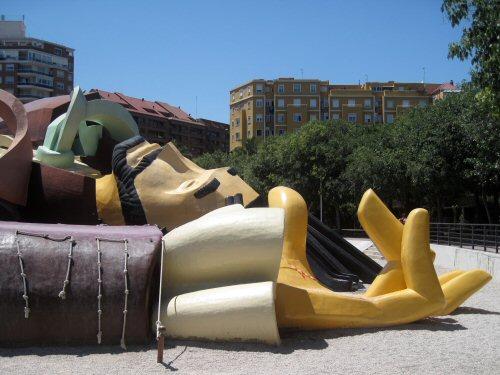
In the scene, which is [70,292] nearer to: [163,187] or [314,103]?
[163,187]

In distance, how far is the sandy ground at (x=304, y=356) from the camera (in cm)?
600

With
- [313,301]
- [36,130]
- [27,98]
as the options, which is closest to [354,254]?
[313,301]

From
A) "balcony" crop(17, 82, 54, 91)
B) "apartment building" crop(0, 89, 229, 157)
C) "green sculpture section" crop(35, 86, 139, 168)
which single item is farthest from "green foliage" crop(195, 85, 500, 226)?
"balcony" crop(17, 82, 54, 91)

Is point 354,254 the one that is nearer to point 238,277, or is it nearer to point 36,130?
point 238,277

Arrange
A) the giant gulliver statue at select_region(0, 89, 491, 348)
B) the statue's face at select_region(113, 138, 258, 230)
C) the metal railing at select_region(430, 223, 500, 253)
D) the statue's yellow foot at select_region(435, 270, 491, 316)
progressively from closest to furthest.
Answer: the giant gulliver statue at select_region(0, 89, 491, 348)
the statue's yellow foot at select_region(435, 270, 491, 316)
the statue's face at select_region(113, 138, 258, 230)
the metal railing at select_region(430, 223, 500, 253)

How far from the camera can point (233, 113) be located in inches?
3452

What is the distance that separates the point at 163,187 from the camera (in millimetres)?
10312

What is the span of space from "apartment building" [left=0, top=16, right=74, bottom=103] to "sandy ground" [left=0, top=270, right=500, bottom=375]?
73.2 metres

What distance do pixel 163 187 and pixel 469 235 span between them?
12.2 metres

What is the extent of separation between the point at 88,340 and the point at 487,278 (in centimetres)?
547

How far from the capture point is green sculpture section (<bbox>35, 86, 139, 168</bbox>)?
11.6 meters

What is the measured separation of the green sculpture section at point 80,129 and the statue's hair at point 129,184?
152cm

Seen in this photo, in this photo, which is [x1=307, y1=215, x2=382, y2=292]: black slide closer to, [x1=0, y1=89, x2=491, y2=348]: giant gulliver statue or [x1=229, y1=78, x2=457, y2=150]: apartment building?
[x1=0, y1=89, x2=491, y2=348]: giant gulliver statue

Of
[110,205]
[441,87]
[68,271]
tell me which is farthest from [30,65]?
[68,271]
